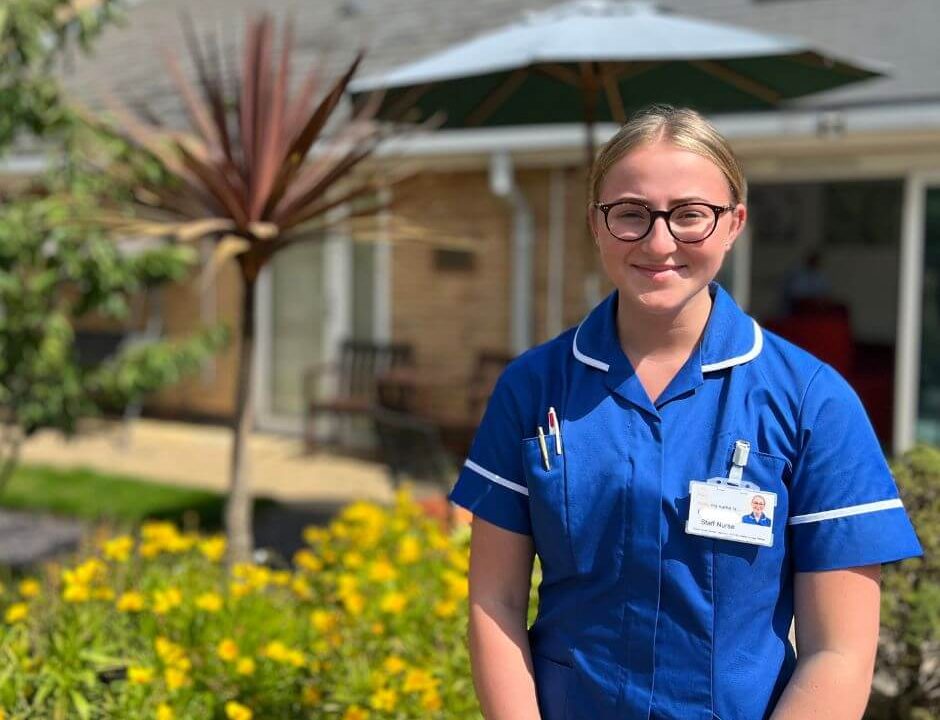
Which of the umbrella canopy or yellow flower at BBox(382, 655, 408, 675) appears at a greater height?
the umbrella canopy

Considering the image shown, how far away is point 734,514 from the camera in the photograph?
1.58 m

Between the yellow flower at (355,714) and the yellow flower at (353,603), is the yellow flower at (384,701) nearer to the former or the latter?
the yellow flower at (355,714)

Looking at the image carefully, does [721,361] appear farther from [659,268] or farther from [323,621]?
[323,621]

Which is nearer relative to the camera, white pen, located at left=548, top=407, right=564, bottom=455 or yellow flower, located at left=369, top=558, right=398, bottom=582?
white pen, located at left=548, top=407, right=564, bottom=455

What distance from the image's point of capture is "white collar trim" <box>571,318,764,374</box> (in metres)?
1.69

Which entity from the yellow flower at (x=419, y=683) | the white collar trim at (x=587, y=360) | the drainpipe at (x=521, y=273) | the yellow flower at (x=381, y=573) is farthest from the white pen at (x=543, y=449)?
the drainpipe at (x=521, y=273)

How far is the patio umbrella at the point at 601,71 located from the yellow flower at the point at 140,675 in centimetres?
265

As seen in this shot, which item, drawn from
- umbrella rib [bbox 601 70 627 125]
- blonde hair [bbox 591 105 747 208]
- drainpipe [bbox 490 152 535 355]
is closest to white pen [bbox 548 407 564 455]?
blonde hair [bbox 591 105 747 208]

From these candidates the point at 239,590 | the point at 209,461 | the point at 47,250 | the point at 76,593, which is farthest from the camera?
the point at 209,461

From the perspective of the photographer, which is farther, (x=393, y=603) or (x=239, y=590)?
(x=239, y=590)

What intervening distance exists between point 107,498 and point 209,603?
4698 millimetres

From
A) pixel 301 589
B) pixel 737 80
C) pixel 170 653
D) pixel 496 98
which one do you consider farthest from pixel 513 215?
pixel 170 653

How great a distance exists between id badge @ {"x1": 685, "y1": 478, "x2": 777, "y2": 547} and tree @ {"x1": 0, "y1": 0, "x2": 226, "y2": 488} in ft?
12.3

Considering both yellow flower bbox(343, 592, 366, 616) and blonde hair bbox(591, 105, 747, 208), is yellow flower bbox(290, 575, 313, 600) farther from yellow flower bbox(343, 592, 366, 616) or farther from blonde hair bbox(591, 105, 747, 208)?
blonde hair bbox(591, 105, 747, 208)
